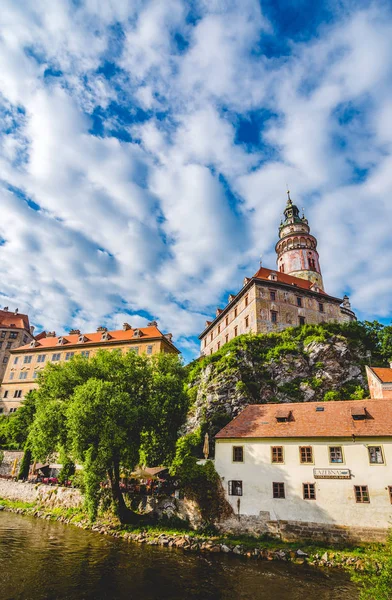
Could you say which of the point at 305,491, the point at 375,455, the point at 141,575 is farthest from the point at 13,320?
the point at 375,455

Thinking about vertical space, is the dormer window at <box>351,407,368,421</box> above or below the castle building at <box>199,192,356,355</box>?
below

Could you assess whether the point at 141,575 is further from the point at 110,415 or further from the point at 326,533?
the point at 326,533

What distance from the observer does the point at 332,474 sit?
22.1 metres

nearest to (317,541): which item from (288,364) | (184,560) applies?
(184,560)

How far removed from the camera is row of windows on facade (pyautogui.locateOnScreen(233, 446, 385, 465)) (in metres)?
21.7

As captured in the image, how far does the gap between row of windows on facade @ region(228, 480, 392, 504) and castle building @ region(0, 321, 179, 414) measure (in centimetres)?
3726

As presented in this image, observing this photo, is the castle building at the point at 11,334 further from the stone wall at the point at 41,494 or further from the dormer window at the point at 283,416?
the dormer window at the point at 283,416

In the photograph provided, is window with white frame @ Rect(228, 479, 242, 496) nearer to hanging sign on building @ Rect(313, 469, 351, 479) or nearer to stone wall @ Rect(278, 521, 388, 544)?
stone wall @ Rect(278, 521, 388, 544)

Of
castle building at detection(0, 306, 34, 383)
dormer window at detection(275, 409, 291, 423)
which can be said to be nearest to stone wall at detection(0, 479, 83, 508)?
dormer window at detection(275, 409, 291, 423)

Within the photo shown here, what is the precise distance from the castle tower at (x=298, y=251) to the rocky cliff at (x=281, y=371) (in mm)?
17665

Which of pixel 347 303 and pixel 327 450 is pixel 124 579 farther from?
pixel 347 303

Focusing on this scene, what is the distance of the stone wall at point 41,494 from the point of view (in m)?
30.5

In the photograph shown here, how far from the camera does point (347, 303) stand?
70312 mm

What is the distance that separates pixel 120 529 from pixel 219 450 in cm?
876
